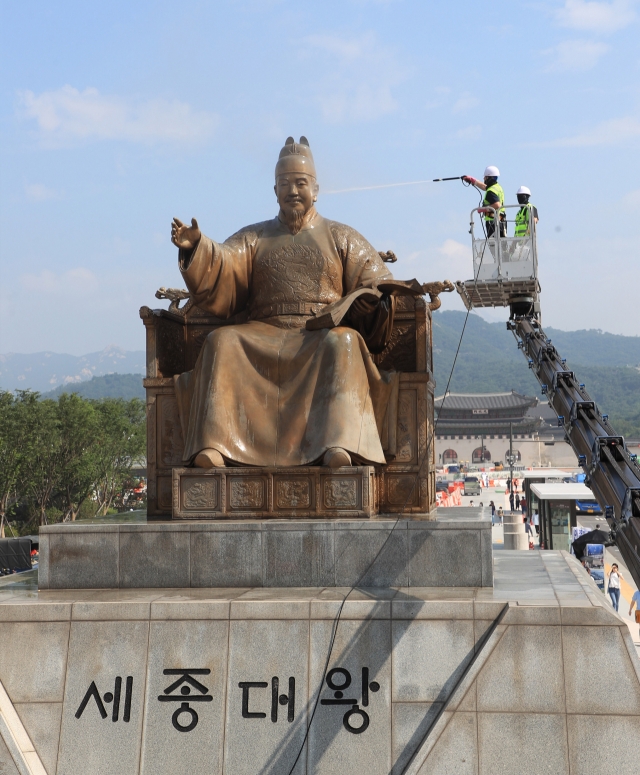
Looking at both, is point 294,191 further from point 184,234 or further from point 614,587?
point 614,587

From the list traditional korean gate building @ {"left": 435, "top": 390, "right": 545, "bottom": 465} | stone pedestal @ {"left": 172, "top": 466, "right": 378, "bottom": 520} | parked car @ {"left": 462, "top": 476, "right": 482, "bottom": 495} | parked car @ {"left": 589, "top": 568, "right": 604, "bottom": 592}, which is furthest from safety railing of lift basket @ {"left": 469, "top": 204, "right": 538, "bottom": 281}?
traditional korean gate building @ {"left": 435, "top": 390, "right": 545, "bottom": 465}

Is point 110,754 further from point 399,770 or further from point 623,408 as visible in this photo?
point 623,408

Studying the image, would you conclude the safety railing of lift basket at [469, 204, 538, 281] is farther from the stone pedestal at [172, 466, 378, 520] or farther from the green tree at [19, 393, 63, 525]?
the green tree at [19, 393, 63, 525]

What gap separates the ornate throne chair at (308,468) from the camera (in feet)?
20.2

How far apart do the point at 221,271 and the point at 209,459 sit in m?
1.61

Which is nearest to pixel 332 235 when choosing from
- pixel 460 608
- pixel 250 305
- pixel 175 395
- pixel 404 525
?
pixel 250 305

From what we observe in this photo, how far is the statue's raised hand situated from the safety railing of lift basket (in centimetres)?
405

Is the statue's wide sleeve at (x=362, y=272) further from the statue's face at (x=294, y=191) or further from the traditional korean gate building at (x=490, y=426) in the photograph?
the traditional korean gate building at (x=490, y=426)

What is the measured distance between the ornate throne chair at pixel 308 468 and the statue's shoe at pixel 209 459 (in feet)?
0.24

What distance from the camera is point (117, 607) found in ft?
17.5

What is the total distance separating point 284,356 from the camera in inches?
→ 260

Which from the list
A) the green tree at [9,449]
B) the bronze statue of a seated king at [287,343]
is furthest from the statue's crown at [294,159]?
the green tree at [9,449]

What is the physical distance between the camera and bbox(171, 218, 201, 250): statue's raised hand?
665 cm

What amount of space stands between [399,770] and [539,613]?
1.10 meters
